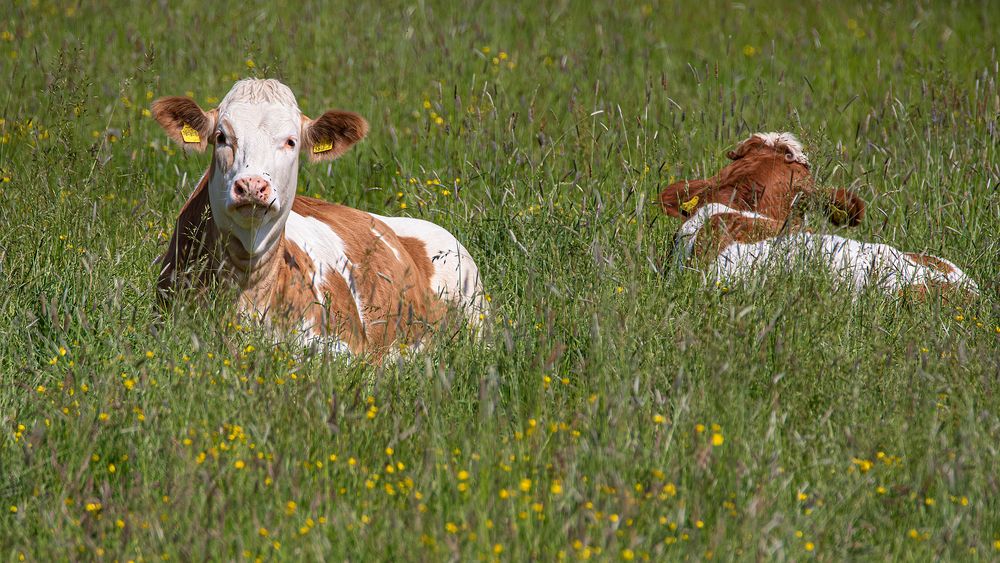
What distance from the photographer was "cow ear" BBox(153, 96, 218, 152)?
488cm

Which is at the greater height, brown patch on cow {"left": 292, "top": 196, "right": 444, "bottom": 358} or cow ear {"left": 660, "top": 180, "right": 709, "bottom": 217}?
cow ear {"left": 660, "top": 180, "right": 709, "bottom": 217}

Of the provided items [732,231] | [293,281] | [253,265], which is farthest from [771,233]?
[253,265]

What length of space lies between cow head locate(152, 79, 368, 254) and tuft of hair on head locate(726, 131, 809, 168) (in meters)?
2.41

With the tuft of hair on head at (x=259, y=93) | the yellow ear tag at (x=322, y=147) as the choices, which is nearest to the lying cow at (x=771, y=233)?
the yellow ear tag at (x=322, y=147)

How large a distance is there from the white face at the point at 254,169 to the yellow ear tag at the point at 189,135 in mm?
256

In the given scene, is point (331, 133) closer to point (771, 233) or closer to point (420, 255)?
point (420, 255)

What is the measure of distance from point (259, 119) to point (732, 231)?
94.3 inches

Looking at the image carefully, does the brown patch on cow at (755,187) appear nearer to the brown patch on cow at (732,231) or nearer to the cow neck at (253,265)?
the brown patch on cow at (732,231)

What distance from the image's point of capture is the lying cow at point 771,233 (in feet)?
15.6

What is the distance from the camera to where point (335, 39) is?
9.20m

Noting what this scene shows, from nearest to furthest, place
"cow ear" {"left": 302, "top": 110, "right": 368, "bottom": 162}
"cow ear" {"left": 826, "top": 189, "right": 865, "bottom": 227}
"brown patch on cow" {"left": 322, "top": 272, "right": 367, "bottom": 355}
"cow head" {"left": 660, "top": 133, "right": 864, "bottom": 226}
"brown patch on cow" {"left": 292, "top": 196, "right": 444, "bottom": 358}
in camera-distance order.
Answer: "brown patch on cow" {"left": 322, "top": 272, "right": 367, "bottom": 355} → "cow ear" {"left": 302, "top": 110, "right": 368, "bottom": 162} → "brown patch on cow" {"left": 292, "top": 196, "right": 444, "bottom": 358} → "cow ear" {"left": 826, "top": 189, "right": 865, "bottom": 227} → "cow head" {"left": 660, "top": 133, "right": 864, "bottom": 226}

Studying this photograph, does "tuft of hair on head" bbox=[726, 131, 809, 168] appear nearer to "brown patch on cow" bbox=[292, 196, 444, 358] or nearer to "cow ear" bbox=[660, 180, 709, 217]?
"cow ear" bbox=[660, 180, 709, 217]

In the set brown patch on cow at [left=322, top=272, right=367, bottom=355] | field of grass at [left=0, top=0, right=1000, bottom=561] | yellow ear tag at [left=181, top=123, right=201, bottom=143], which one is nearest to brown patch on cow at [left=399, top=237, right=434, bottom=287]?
field of grass at [left=0, top=0, right=1000, bottom=561]

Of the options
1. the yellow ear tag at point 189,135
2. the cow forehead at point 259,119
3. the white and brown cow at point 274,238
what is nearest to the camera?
the white and brown cow at point 274,238
